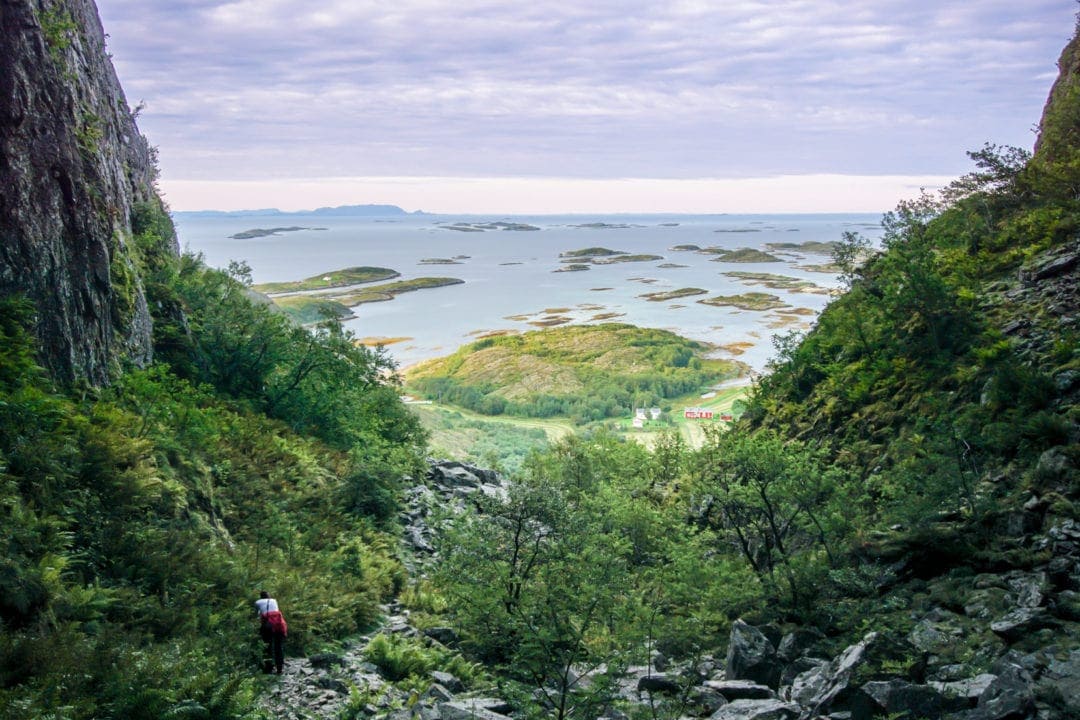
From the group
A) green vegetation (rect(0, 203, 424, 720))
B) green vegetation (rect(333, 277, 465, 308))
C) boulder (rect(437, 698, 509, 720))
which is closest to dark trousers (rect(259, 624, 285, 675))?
green vegetation (rect(0, 203, 424, 720))

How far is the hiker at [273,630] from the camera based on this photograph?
1186 centimetres

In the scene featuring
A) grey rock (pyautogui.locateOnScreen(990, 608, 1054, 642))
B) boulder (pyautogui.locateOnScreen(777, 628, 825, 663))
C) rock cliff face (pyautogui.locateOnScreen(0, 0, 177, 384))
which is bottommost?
boulder (pyautogui.locateOnScreen(777, 628, 825, 663))

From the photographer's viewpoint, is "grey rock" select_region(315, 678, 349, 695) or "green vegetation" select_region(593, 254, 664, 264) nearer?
"grey rock" select_region(315, 678, 349, 695)

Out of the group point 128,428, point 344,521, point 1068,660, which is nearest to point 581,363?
point 344,521

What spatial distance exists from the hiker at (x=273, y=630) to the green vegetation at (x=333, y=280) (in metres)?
99.9

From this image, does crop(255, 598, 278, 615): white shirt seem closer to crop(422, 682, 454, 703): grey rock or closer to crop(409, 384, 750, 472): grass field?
crop(422, 682, 454, 703): grey rock

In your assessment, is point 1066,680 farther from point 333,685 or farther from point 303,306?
point 303,306

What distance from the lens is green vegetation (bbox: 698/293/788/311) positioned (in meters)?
Answer: 101

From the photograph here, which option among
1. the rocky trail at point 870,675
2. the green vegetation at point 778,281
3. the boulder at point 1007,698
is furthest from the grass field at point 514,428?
the green vegetation at point 778,281

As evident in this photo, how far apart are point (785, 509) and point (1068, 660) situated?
6112 mm

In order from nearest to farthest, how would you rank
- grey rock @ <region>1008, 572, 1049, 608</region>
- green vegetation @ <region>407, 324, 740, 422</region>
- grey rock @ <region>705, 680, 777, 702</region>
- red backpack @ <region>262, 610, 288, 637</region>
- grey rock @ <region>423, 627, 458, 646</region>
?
grey rock @ <region>1008, 572, 1049, 608</region>, grey rock @ <region>705, 680, 777, 702</region>, red backpack @ <region>262, 610, 288, 637</region>, grey rock @ <region>423, 627, 458, 646</region>, green vegetation @ <region>407, 324, 740, 422</region>

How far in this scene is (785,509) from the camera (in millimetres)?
14352

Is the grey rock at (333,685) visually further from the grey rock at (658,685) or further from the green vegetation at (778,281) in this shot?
the green vegetation at (778,281)

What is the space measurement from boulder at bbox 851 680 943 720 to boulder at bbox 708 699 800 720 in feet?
2.95
